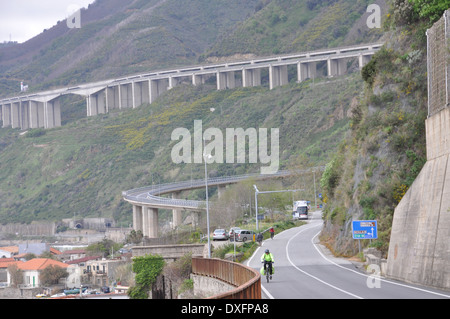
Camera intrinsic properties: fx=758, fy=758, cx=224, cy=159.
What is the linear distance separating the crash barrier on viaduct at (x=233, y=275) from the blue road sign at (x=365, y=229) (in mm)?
7514

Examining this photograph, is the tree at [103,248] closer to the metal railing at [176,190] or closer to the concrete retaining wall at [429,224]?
the metal railing at [176,190]

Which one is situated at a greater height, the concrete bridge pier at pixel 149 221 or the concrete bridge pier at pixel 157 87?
the concrete bridge pier at pixel 157 87

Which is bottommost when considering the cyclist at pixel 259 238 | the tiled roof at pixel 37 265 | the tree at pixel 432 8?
the tiled roof at pixel 37 265

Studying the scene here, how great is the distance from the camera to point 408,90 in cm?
4459

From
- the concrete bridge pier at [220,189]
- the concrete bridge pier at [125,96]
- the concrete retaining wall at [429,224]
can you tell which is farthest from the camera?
the concrete bridge pier at [125,96]

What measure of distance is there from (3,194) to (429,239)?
157393mm

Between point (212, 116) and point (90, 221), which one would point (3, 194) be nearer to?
point (90, 221)

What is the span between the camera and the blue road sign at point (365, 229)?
38344mm

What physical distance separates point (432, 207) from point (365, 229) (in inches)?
390

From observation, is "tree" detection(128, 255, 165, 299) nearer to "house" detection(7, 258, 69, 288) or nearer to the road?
the road

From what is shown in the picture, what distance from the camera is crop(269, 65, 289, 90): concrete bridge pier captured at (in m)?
161

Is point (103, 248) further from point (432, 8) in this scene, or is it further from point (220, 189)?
point (432, 8)

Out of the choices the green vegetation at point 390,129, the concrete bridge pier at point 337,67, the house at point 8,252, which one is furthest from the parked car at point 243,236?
the concrete bridge pier at point 337,67

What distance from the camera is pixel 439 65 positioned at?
33.1 m
